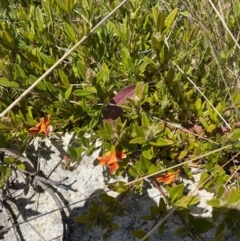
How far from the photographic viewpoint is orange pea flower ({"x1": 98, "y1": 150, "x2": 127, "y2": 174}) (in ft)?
4.55

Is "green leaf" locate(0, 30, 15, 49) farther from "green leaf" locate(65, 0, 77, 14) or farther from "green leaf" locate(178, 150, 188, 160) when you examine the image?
"green leaf" locate(178, 150, 188, 160)

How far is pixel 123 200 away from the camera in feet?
4.72

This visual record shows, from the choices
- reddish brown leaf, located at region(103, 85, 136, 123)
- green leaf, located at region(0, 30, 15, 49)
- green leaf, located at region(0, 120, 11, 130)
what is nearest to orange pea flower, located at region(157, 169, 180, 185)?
reddish brown leaf, located at region(103, 85, 136, 123)

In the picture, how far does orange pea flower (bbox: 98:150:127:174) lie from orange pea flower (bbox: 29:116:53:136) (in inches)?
9.4

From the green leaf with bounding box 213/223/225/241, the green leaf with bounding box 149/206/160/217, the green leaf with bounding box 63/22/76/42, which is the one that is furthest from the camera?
the green leaf with bounding box 63/22/76/42

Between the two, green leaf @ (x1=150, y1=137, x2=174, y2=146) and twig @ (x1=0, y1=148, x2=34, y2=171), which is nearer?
green leaf @ (x1=150, y1=137, x2=174, y2=146)

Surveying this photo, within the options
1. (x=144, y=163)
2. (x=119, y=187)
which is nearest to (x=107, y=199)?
(x=119, y=187)

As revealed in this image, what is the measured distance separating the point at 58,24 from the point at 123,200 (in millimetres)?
757

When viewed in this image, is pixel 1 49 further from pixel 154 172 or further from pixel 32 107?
pixel 154 172

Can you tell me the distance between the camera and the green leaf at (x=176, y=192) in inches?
50.9

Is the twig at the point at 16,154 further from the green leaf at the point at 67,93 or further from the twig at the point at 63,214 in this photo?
the green leaf at the point at 67,93

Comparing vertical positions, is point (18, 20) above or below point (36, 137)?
above

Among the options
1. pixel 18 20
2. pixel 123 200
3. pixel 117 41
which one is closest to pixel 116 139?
pixel 123 200

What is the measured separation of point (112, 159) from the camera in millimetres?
1388
